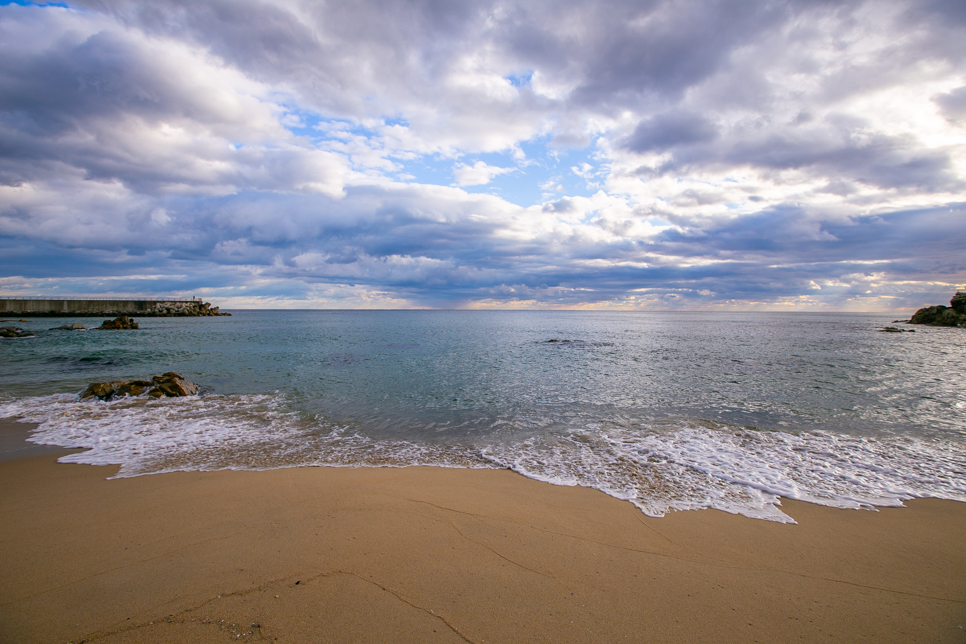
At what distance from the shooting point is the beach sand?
11.9 ft

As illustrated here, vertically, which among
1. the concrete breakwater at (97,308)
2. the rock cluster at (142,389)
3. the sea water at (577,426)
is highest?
the concrete breakwater at (97,308)

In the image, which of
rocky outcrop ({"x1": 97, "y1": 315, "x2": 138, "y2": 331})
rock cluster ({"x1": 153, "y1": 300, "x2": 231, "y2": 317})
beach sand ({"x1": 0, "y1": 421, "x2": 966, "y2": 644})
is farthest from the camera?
rock cluster ({"x1": 153, "y1": 300, "x2": 231, "y2": 317})

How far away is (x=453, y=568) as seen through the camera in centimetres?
450

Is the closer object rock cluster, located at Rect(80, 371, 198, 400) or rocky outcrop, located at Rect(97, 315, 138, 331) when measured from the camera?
rock cluster, located at Rect(80, 371, 198, 400)

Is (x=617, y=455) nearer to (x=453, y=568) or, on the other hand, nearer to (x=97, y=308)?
(x=453, y=568)

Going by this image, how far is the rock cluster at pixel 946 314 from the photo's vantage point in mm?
73750

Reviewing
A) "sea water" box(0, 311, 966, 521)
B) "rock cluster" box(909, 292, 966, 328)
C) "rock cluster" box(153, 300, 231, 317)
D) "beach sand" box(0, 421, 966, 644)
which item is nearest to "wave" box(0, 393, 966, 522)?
"sea water" box(0, 311, 966, 521)

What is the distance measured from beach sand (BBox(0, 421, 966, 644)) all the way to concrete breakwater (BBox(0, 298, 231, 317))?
14456cm

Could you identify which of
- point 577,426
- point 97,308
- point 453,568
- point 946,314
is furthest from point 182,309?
point 946,314

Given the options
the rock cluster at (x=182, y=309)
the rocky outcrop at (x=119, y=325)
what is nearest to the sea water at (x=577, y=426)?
the rocky outcrop at (x=119, y=325)

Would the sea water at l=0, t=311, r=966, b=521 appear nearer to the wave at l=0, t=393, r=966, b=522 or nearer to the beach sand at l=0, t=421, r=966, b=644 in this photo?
the wave at l=0, t=393, r=966, b=522

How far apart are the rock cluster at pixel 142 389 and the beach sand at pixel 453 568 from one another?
9.03 metres

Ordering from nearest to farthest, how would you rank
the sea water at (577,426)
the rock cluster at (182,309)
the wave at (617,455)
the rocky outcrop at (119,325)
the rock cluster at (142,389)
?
the wave at (617,455), the sea water at (577,426), the rock cluster at (142,389), the rocky outcrop at (119,325), the rock cluster at (182,309)

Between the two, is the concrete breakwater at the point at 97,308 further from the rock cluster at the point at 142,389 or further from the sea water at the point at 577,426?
the rock cluster at the point at 142,389
